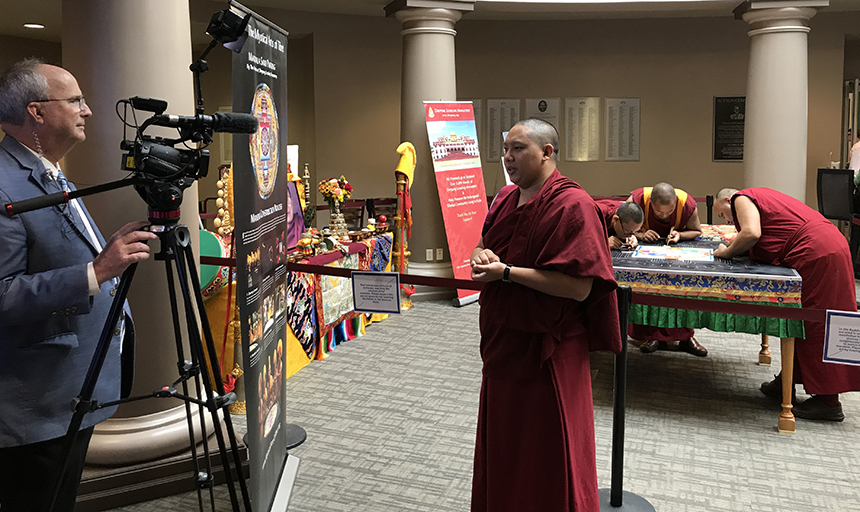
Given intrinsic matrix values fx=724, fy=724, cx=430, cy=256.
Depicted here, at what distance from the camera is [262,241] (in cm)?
263

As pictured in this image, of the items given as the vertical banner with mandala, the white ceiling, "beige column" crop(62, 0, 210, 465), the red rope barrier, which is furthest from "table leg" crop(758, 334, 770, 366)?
"beige column" crop(62, 0, 210, 465)

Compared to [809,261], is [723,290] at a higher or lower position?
lower

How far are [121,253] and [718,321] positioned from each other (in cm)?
350

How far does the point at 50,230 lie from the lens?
192 cm

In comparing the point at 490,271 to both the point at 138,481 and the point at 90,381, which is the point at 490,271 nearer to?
the point at 90,381

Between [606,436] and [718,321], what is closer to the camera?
[606,436]

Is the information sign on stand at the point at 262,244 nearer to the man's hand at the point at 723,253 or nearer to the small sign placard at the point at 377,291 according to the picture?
the small sign placard at the point at 377,291

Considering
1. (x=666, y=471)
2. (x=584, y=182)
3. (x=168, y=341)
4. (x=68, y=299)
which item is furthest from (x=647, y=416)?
(x=584, y=182)

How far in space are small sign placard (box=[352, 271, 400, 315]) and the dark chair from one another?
6629mm

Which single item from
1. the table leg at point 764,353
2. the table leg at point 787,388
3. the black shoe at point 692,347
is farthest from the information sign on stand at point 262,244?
the table leg at point 764,353

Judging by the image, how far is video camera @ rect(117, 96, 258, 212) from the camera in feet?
5.96

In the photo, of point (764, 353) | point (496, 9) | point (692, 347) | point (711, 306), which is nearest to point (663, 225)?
point (692, 347)

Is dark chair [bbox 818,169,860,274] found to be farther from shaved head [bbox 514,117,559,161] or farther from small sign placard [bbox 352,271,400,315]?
shaved head [bbox 514,117,559,161]

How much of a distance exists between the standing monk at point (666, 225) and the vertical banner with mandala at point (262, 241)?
9.63ft
